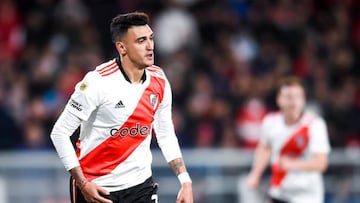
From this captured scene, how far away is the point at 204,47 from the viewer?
15.9 m

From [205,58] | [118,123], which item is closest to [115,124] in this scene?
[118,123]

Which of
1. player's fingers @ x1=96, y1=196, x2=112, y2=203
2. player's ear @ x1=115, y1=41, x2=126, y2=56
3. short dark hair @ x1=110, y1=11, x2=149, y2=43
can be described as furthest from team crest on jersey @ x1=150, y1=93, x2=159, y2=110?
player's fingers @ x1=96, y1=196, x2=112, y2=203

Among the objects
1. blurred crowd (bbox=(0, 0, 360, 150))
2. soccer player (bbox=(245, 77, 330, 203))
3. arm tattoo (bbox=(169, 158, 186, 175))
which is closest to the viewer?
arm tattoo (bbox=(169, 158, 186, 175))

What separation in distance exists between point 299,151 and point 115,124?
294 centimetres

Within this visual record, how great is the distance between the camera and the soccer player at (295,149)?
971cm

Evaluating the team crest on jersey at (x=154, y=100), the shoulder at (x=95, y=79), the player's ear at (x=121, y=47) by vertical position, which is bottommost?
the team crest on jersey at (x=154, y=100)

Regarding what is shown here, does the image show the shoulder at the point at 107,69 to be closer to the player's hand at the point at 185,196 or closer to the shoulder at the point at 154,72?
the shoulder at the point at 154,72

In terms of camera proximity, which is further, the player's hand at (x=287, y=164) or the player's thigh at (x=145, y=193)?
the player's hand at (x=287, y=164)

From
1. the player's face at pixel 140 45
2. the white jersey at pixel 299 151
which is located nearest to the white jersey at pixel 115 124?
the player's face at pixel 140 45

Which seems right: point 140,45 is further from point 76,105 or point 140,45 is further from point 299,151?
point 299,151

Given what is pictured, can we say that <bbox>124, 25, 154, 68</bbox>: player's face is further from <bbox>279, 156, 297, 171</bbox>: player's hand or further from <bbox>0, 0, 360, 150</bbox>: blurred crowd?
<bbox>0, 0, 360, 150</bbox>: blurred crowd

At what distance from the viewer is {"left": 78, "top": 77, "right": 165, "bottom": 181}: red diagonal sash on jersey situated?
24.3ft

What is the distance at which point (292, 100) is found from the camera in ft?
32.3

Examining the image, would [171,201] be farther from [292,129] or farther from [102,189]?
[102,189]
